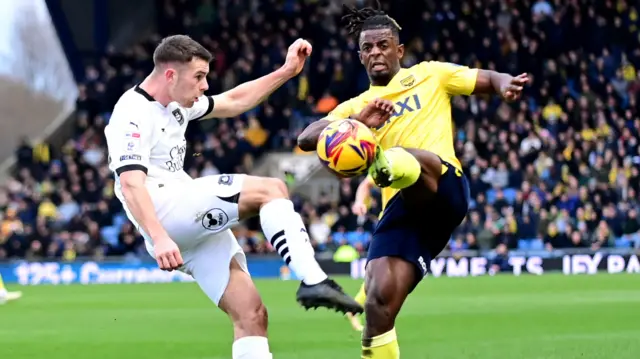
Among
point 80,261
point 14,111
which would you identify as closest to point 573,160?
point 80,261

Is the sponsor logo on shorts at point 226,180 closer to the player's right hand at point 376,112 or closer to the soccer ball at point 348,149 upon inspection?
the soccer ball at point 348,149

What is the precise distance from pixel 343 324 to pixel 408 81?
5966 millimetres

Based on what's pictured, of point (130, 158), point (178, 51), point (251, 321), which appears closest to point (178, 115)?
point (178, 51)

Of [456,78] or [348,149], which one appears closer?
[348,149]

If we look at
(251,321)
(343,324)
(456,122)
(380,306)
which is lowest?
(456,122)

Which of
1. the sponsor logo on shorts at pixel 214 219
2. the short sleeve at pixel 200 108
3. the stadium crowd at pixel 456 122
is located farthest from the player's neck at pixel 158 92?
the stadium crowd at pixel 456 122

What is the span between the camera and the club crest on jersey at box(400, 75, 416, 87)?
25.4ft

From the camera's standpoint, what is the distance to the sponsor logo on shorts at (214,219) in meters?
6.29

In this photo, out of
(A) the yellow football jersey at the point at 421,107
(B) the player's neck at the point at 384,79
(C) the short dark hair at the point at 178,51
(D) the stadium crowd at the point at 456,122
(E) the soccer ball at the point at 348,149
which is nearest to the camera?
(E) the soccer ball at the point at 348,149

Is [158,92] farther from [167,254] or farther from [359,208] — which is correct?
[359,208]

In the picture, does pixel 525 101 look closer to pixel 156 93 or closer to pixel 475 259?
pixel 475 259

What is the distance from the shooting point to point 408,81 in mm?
7734

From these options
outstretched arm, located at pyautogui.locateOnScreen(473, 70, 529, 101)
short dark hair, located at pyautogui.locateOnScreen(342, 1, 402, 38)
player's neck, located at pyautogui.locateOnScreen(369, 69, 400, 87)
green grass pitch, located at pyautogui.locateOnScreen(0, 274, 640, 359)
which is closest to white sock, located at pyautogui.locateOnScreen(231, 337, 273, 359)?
player's neck, located at pyautogui.locateOnScreen(369, 69, 400, 87)

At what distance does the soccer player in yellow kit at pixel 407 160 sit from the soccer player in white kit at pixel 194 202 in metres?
0.70
